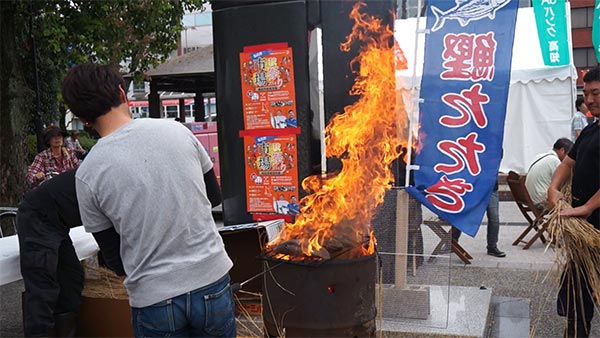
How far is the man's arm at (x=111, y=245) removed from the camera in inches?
92.3

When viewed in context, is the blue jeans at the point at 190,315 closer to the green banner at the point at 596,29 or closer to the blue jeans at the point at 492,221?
the blue jeans at the point at 492,221

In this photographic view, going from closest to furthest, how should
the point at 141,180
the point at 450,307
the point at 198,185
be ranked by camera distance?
the point at 141,180, the point at 198,185, the point at 450,307

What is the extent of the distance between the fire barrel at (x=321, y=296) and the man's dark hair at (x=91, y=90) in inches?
63.6

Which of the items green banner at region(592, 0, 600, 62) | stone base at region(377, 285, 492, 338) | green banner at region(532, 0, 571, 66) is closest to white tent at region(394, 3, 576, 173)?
green banner at region(532, 0, 571, 66)

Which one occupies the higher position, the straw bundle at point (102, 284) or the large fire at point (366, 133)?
the large fire at point (366, 133)

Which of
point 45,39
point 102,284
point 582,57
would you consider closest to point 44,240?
point 102,284

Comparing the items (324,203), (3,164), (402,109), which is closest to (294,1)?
(402,109)

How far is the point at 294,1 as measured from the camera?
5086 mm

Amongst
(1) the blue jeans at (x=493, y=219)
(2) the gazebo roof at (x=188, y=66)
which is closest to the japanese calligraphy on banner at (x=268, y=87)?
(1) the blue jeans at (x=493, y=219)

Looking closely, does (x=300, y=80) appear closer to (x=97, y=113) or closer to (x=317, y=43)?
(x=317, y=43)

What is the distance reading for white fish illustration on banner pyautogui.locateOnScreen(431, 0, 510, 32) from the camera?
4.70m

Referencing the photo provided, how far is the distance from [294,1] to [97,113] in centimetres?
312

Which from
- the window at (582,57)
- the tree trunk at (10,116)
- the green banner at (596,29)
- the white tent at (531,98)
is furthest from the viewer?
the window at (582,57)

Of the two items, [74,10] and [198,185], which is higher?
[74,10]
